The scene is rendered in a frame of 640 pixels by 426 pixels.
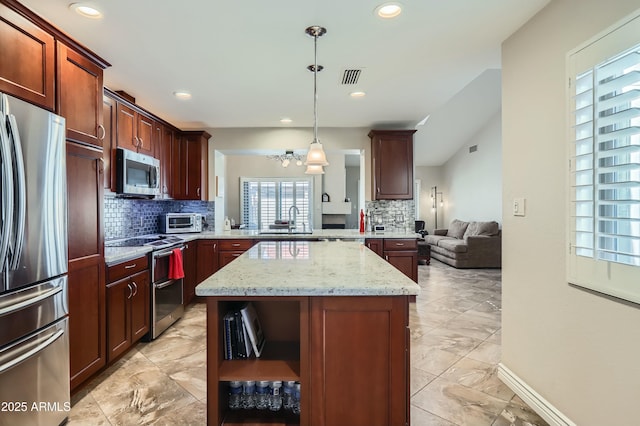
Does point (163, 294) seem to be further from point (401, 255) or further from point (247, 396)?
point (401, 255)

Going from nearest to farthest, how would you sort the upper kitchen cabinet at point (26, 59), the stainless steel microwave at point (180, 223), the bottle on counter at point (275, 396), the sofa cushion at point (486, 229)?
the bottle on counter at point (275, 396) < the upper kitchen cabinet at point (26, 59) < the stainless steel microwave at point (180, 223) < the sofa cushion at point (486, 229)

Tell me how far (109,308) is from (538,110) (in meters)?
3.17

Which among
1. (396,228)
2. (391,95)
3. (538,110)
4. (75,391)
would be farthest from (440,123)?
(75,391)

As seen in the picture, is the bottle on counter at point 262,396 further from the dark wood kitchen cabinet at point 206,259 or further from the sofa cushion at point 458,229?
the sofa cushion at point 458,229

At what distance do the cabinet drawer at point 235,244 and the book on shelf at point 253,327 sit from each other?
99.6 inches

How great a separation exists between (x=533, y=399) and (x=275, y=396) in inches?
63.4


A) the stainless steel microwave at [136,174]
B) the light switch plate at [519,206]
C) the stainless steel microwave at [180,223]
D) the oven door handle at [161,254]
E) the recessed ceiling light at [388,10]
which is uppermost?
the recessed ceiling light at [388,10]

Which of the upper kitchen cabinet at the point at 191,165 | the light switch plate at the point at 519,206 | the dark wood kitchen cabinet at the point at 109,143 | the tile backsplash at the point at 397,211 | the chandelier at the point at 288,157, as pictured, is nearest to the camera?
the light switch plate at the point at 519,206

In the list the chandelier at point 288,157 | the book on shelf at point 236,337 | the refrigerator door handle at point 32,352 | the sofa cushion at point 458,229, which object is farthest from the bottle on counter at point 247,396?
the sofa cushion at point 458,229

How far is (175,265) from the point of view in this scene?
325 cm

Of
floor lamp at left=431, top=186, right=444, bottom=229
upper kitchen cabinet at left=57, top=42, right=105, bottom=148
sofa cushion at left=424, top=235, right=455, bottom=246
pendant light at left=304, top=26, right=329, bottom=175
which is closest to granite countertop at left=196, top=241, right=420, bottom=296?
pendant light at left=304, top=26, right=329, bottom=175

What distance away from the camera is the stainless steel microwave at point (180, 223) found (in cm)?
417

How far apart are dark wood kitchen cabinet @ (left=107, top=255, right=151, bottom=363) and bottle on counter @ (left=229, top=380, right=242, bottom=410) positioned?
1.42 metres

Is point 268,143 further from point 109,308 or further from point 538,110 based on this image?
point 538,110
